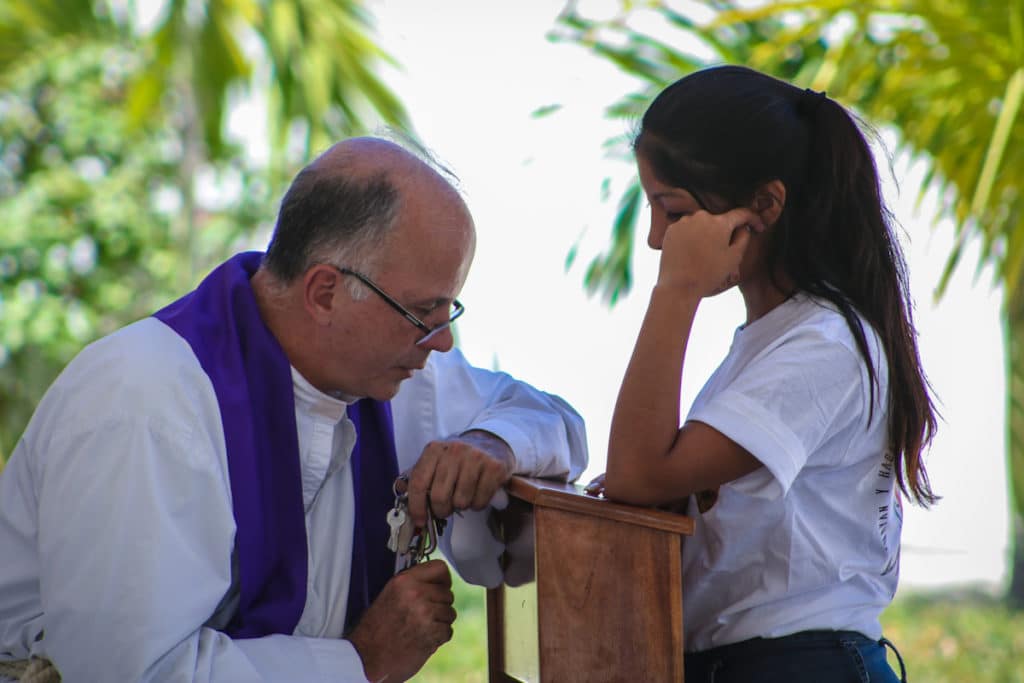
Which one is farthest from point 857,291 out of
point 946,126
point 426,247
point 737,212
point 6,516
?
point 946,126

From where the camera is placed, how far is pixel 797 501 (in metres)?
1.84

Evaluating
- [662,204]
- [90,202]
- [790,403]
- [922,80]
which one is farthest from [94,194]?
[790,403]

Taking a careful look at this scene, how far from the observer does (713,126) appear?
76.7 inches

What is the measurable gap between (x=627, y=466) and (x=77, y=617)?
35.7 inches

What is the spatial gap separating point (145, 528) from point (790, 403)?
1043 millimetres

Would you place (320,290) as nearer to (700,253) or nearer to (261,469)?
(261,469)

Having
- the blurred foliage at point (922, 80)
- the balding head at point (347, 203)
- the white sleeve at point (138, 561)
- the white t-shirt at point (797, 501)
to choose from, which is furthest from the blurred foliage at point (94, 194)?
the white t-shirt at point (797, 501)

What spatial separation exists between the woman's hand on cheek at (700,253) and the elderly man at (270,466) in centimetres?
50

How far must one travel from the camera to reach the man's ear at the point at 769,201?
1945 millimetres

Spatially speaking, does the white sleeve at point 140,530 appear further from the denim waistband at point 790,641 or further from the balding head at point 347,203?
the denim waistband at point 790,641

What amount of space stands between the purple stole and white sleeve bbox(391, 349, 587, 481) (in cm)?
25

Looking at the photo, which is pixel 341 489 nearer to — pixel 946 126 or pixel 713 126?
pixel 713 126

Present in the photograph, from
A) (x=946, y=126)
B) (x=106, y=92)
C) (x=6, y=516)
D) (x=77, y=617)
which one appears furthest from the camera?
(x=106, y=92)

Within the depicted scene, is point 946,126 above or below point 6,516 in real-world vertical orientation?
above
